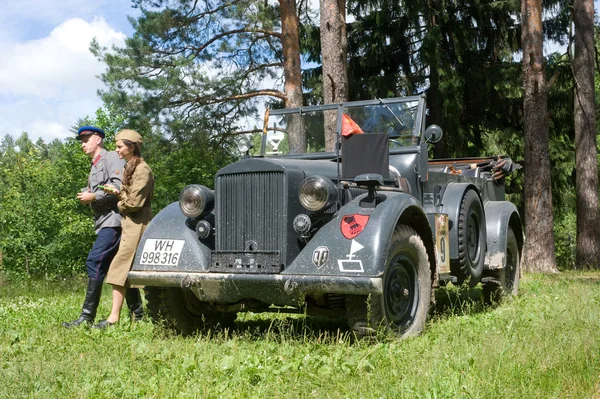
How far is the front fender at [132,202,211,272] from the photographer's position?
18.1 feet

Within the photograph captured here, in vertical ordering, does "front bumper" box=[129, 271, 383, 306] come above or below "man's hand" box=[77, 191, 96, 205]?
below

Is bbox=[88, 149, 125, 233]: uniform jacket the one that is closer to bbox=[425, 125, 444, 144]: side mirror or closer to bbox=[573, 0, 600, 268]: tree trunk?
bbox=[425, 125, 444, 144]: side mirror

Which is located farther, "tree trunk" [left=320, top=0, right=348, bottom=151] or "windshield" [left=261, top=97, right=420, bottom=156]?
"tree trunk" [left=320, top=0, right=348, bottom=151]

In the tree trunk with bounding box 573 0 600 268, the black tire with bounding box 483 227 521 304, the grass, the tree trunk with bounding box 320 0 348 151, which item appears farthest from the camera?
the tree trunk with bounding box 573 0 600 268

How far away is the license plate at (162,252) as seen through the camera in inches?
220

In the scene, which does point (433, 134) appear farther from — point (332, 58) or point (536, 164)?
point (536, 164)

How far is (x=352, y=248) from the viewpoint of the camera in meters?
5.11

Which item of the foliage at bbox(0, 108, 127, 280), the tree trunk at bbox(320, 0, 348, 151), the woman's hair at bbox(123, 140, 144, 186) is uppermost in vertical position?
the tree trunk at bbox(320, 0, 348, 151)

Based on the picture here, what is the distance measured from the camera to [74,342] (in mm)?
5676

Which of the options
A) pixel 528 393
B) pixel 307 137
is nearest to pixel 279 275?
pixel 528 393

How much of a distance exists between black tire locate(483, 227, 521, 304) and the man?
149 inches

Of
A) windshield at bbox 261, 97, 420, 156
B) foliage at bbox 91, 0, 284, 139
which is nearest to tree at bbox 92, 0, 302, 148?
foliage at bbox 91, 0, 284, 139

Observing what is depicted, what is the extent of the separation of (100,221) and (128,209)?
0.44 meters

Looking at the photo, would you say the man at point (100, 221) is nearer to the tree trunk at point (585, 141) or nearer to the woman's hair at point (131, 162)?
the woman's hair at point (131, 162)
